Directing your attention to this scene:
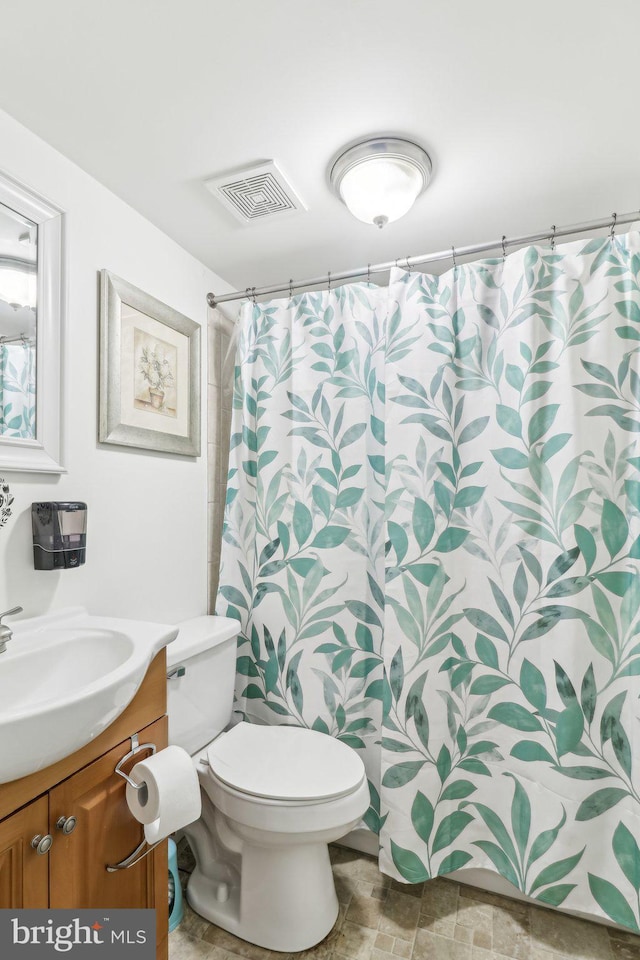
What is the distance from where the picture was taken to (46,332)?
1.29 m

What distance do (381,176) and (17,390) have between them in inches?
43.5

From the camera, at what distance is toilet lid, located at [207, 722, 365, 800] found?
132 cm

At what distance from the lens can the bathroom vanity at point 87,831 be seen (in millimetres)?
816

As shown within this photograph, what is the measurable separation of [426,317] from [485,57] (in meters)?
0.68

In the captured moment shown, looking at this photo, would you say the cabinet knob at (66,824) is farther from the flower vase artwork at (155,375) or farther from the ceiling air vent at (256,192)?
the ceiling air vent at (256,192)

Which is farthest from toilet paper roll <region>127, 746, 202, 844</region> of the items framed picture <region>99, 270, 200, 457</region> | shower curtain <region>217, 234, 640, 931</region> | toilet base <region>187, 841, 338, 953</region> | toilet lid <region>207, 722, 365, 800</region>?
framed picture <region>99, 270, 200, 457</region>

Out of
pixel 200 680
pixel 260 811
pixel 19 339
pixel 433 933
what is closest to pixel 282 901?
pixel 260 811

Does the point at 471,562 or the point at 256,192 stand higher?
the point at 256,192

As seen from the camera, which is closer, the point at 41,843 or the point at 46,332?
the point at 41,843

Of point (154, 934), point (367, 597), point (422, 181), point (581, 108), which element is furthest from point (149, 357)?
point (154, 934)

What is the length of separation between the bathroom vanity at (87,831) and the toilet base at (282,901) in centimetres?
30

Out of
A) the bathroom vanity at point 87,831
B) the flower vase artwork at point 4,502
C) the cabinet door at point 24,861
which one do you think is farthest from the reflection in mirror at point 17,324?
the cabinet door at point 24,861

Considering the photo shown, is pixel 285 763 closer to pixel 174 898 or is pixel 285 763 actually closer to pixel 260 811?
pixel 260 811

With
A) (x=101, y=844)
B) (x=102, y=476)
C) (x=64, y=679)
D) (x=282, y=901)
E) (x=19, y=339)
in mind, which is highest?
(x=19, y=339)
